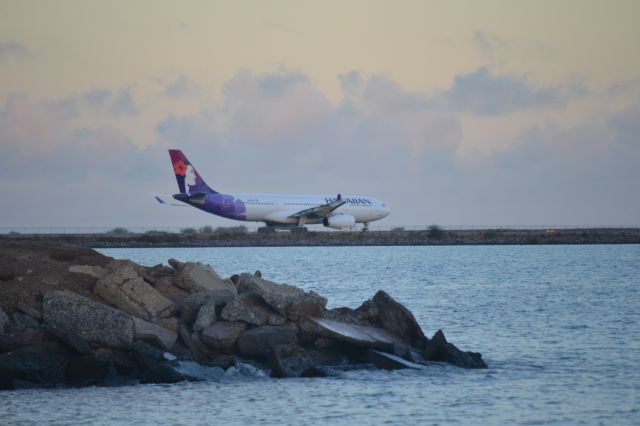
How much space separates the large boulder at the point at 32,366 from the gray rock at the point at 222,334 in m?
3.06

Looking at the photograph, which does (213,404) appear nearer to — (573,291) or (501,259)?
(573,291)

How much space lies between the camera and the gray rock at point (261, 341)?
21172mm

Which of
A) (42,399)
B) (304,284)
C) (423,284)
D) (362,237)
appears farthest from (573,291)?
(362,237)

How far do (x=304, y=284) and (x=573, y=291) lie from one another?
453 inches

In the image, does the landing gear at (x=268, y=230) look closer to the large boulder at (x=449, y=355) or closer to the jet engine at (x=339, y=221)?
the jet engine at (x=339, y=221)

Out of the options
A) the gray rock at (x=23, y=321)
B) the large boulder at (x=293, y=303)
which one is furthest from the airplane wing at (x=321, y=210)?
the gray rock at (x=23, y=321)

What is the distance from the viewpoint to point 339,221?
102 m

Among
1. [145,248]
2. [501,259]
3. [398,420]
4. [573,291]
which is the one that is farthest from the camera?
[145,248]

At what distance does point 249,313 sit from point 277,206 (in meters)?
76.5

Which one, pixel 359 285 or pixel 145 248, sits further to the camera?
pixel 145 248

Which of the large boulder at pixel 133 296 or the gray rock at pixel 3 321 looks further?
the large boulder at pixel 133 296

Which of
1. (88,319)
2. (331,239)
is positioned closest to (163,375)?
(88,319)

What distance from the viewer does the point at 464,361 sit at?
21.9 metres

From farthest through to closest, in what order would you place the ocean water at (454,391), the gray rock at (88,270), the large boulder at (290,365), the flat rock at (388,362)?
the gray rock at (88,270) → the flat rock at (388,362) → the large boulder at (290,365) → the ocean water at (454,391)
